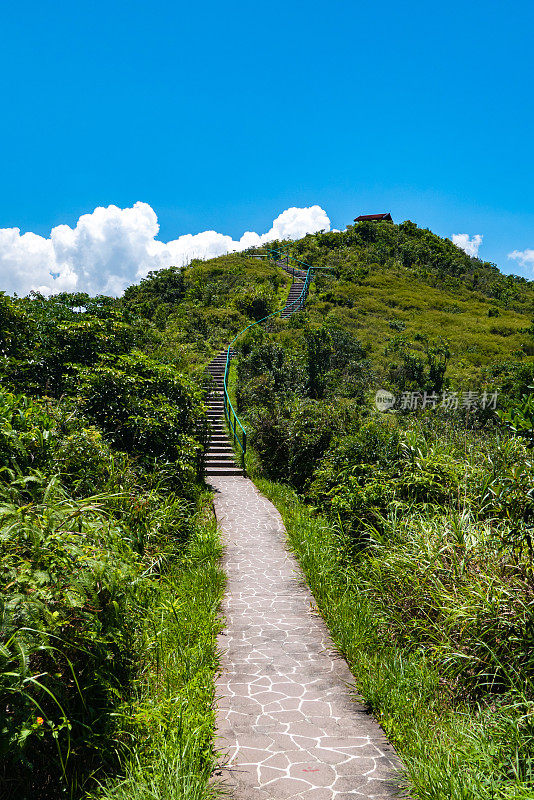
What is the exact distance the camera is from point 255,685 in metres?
4.01

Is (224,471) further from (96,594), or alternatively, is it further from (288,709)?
(96,594)

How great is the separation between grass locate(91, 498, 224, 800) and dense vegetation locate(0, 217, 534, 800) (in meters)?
0.02

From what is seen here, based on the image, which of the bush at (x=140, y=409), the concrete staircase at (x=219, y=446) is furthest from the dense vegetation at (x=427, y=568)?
the bush at (x=140, y=409)

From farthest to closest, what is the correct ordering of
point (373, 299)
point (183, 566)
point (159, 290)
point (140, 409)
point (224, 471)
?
point (373, 299) → point (159, 290) → point (224, 471) → point (140, 409) → point (183, 566)

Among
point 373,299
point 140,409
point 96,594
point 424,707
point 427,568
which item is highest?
point 373,299

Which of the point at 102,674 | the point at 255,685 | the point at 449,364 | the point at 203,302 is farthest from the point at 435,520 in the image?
the point at 203,302

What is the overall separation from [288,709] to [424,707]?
0.98 meters

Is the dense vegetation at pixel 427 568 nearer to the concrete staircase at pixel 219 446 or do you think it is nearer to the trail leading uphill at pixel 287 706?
the trail leading uphill at pixel 287 706

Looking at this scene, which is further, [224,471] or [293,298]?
[293,298]

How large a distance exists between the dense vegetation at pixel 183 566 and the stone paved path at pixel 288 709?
7.4 inches

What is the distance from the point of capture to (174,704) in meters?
3.23

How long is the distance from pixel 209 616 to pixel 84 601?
7.71ft

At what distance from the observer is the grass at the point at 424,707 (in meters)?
2.71

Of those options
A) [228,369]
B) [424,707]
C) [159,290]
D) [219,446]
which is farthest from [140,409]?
[159,290]
